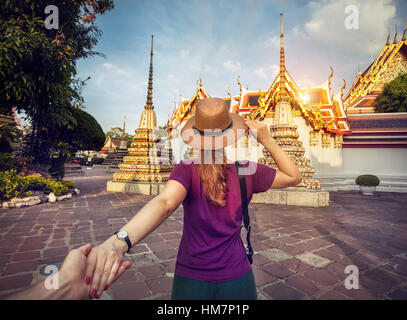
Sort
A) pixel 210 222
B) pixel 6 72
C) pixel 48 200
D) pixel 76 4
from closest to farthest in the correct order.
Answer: pixel 210 222 → pixel 6 72 → pixel 48 200 → pixel 76 4

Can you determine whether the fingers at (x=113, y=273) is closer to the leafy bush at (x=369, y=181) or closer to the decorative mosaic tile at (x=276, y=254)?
the decorative mosaic tile at (x=276, y=254)

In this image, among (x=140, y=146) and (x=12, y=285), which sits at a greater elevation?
(x=140, y=146)

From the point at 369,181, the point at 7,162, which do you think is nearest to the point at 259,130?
the point at 7,162

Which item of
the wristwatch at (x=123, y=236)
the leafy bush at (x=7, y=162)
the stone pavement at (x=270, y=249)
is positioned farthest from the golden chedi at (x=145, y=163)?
the wristwatch at (x=123, y=236)

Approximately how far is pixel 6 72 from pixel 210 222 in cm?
875

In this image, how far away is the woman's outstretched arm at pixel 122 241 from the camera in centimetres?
87

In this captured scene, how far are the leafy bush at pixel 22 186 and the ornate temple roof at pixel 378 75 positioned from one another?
16916 millimetres

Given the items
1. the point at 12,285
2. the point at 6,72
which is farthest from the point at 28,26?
the point at 12,285

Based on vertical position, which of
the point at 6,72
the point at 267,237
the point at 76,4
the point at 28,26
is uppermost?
the point at 76,4

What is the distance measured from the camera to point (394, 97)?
13.4 metres

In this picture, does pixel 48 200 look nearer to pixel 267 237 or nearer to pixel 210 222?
pixel 267 237

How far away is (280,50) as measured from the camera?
8953 mm

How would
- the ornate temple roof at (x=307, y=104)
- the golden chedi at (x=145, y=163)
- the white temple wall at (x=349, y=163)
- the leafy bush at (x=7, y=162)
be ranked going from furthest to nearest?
the white temple wall at (x=349, y=163)
the ornate temple roof at (x=307, y=104)
the golden chedi at (x=145, y=163)
the leafy bush at (x=7, y=162)

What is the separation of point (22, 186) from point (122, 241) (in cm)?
786
